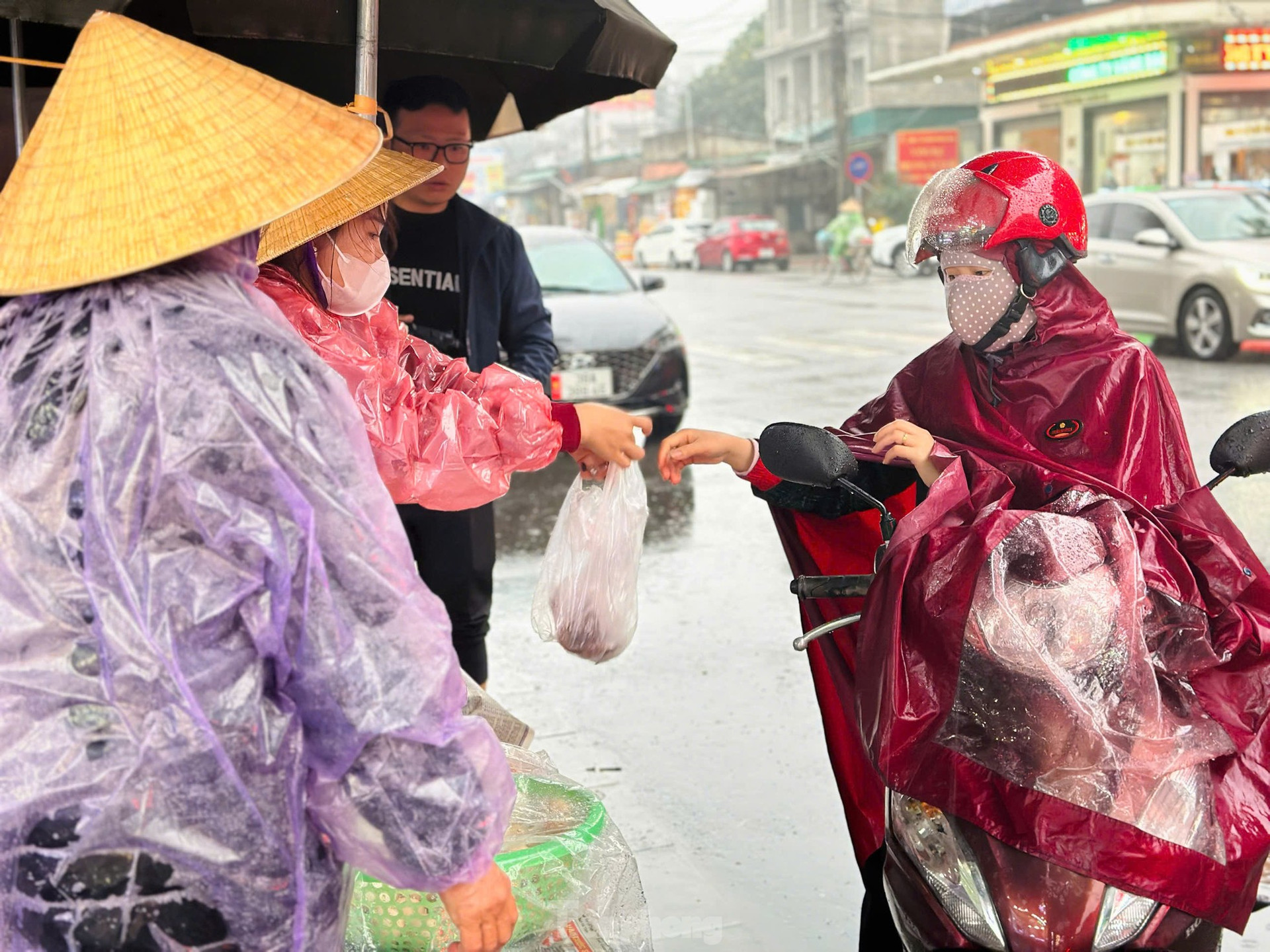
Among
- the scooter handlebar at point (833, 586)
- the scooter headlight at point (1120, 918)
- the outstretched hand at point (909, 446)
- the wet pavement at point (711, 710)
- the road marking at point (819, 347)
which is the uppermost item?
the outstretched hand at point (909, 446)

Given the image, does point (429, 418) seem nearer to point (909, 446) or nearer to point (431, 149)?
point (909, 446)

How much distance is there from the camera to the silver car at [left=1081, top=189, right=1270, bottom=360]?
11.9 meters

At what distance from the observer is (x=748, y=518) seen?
7.88m

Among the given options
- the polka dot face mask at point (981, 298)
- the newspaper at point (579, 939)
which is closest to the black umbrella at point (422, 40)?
the polka dot face mask at point (981, 298)

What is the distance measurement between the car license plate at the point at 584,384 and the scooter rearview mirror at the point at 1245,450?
698 cm

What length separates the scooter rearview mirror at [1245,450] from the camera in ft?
8.04

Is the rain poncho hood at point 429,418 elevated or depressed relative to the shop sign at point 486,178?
depressed

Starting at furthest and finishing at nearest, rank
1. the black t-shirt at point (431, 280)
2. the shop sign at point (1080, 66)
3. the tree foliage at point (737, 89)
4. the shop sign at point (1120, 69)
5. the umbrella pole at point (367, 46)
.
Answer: the tree foliage at point (737, 89)
the shop sign at point (1080, 66)
the shop sign at point (1120, 69)
the black t-shirt at point (431, 280)
the umbrella pole at point (367, 46)

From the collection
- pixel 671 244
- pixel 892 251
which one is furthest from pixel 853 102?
pixel 892 251

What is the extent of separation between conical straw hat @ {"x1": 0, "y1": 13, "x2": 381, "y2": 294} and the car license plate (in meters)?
7.57

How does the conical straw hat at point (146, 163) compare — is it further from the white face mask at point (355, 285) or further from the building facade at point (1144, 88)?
the building facade at point (1144, 88)

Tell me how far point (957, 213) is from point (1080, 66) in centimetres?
2906

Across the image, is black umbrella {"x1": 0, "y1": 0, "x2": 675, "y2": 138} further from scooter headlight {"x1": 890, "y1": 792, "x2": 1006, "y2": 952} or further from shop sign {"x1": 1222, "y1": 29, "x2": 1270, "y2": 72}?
shop sign {"x1": 1222, "y1": 29, "x2": 1270, "y2": 72}

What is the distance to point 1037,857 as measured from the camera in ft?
6.95
